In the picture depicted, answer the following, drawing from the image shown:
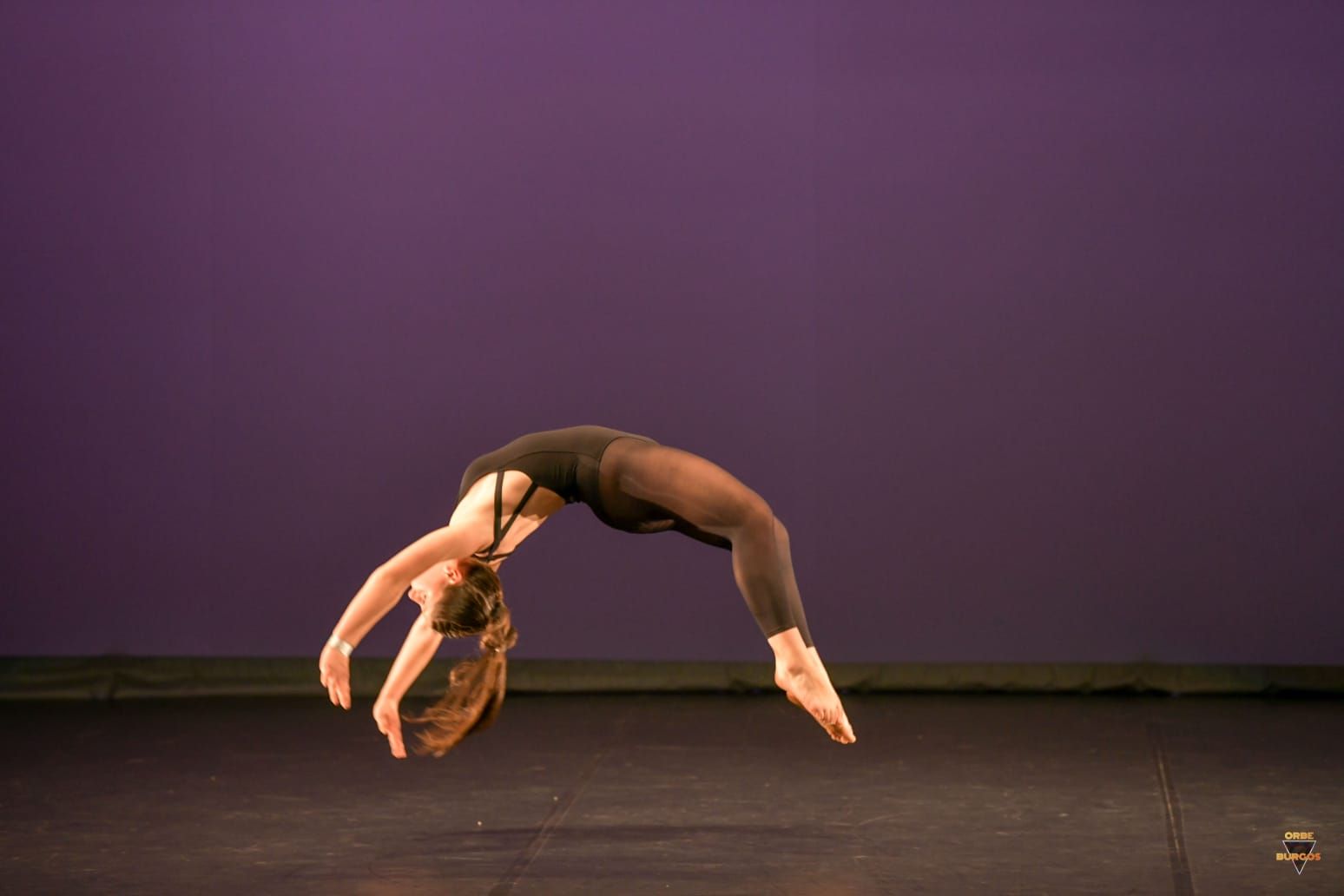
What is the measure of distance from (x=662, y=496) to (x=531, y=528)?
479mm

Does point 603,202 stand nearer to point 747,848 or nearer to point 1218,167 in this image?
point 1218,167

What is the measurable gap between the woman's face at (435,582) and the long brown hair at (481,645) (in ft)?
0.07

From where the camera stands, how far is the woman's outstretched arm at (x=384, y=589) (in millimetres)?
3627

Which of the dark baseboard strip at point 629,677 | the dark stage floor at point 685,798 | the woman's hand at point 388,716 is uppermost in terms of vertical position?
the woman's hand at point 388,716

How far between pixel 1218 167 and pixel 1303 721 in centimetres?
204

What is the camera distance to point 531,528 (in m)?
4.17

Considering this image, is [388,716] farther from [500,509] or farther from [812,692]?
[812,692]

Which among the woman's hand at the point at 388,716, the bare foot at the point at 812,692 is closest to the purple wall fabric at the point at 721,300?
the woman's hand at the point at 388,716

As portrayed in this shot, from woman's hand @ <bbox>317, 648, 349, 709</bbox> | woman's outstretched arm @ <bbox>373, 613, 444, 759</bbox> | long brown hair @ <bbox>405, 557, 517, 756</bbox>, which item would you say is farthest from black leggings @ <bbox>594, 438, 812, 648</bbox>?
woman's hand @ <bbox>317, 648, 349, 709</bbox>

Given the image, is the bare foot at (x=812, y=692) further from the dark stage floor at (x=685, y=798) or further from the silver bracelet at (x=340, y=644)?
the silver bracelet at (x=340, y=644)

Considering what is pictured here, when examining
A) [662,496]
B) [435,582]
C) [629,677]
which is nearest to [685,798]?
[435,582]

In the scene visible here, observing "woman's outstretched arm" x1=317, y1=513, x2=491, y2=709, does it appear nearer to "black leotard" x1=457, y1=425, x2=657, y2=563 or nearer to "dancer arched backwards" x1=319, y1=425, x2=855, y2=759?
"dancer arched backwards" x1=319, y1=425, x2=855, y2=759

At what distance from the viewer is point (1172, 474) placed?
20.9ft

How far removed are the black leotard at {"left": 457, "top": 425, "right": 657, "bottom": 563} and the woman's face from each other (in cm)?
6
